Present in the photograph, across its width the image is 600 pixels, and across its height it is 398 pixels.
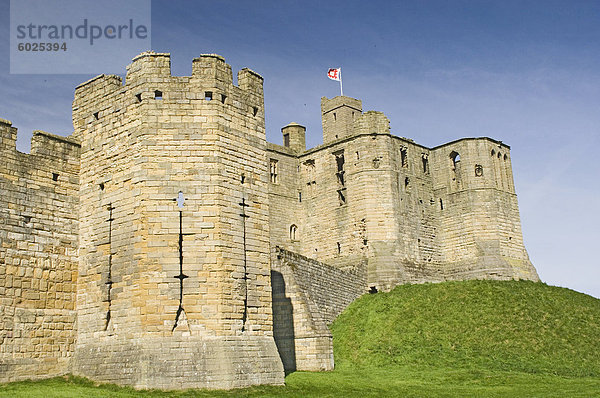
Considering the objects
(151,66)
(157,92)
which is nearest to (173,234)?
(157,92)

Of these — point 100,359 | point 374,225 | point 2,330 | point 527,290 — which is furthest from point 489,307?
point 2,330

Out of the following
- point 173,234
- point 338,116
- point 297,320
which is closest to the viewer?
point 173,234

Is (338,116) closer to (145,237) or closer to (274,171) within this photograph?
(274,171)

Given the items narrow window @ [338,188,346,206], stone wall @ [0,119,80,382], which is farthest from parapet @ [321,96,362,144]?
stone wall @ [0,119,80,382]

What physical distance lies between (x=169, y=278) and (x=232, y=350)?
2356 millimetres

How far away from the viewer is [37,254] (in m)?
17.4

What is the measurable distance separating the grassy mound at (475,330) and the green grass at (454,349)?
40mm

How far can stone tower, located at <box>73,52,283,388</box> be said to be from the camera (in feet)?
52.0

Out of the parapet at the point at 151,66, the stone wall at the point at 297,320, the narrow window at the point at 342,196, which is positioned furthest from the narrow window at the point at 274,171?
the parapet at the point at 151,66

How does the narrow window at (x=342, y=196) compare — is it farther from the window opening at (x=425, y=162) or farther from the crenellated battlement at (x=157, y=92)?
the crenellated battlement at (x=157, y=92)

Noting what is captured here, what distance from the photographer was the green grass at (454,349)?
17469 mm

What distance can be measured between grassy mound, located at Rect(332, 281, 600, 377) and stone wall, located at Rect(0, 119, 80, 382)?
1114cm

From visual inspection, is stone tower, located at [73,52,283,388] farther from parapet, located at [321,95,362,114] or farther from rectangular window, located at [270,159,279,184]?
parapet, located at [321,95,362,114]

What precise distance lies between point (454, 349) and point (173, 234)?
13701 mm
